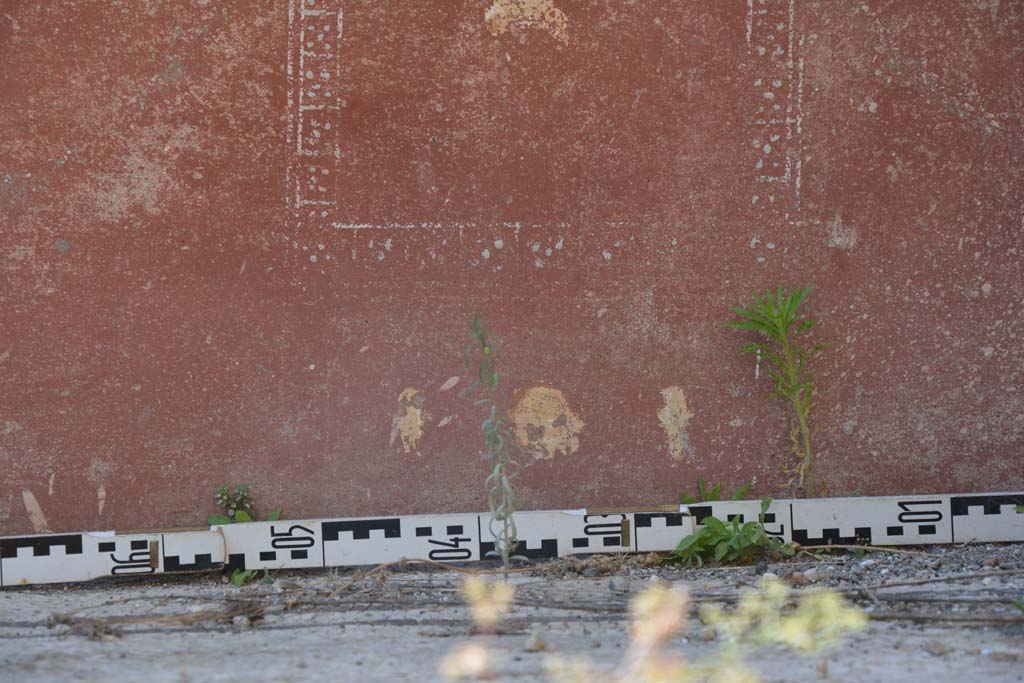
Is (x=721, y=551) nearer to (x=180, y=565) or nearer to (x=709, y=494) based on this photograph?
(x=709, y=494)

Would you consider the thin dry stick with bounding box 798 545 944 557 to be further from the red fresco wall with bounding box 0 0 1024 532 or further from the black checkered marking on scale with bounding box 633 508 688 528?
the black checkered marking on scale with bounding box 633 508 688 528

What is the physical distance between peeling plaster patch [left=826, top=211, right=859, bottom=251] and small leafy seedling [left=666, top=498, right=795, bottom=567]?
44.7 inches

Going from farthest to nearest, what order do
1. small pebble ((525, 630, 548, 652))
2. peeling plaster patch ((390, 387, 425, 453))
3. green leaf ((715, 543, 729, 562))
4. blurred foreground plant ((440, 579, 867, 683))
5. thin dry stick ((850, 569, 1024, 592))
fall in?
1. peeling plaster patch ((390, 387, 425, 453))
2. green leaf ((715, 543, 729, 562))
3. thin dry stick ((850, 569, 1024, 592))
4. small pebble ((525, 630, 548, 652))
5. blurred foreground plant ((440, 579, 867, 683))

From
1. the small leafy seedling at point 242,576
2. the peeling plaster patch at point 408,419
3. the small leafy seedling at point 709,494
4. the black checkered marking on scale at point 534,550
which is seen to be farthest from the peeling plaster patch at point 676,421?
the small leafy seedling at point 242,576

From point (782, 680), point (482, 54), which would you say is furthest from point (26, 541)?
point (782, 680)

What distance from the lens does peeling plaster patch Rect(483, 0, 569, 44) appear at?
11.8 feet

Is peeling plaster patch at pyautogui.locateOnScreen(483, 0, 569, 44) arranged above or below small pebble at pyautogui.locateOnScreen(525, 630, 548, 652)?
above

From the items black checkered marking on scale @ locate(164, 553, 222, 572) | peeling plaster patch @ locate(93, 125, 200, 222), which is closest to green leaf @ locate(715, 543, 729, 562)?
black checkered marking on scale @ locate(164, 553, 222, 572)

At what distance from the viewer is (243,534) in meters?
3.46

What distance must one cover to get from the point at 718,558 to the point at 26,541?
98.0 inches

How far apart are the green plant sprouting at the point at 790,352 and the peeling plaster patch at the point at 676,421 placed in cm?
32

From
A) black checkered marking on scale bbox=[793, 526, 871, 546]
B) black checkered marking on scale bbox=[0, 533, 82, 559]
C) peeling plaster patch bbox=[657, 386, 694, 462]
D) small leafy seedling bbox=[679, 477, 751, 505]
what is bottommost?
black checkered marking on scale bbox=[793, 526, 871, 546]

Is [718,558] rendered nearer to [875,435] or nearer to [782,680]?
[875,435]

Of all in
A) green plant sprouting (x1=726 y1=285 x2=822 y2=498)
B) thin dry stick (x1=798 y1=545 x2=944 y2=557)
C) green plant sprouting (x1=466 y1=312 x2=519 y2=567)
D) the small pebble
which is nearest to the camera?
the small pebble
